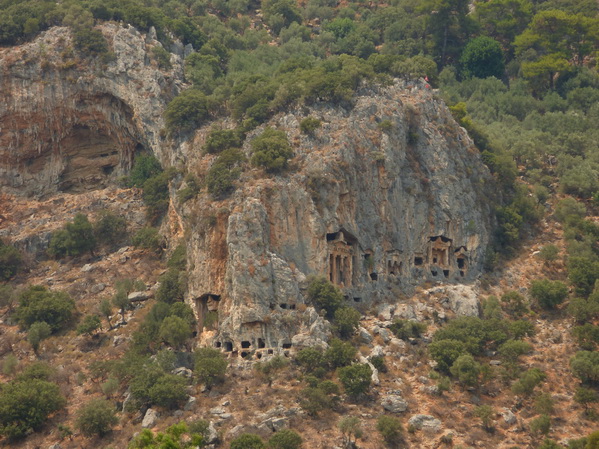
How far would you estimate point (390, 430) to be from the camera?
190ft

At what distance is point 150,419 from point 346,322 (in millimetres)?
15304

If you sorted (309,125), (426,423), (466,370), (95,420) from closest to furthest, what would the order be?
(95,420)
(426,423)
(466,370)
(309,125)

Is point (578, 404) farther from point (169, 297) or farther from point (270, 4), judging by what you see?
point (270, 4)

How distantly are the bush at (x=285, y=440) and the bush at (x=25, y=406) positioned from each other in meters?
15.4

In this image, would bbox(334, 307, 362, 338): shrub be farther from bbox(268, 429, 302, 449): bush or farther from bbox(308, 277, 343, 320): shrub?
bbox(268, 429, 302, 449): bush

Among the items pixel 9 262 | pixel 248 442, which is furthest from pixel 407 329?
pixel 9 262

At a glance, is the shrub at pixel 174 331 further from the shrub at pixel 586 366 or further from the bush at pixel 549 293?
the bush at pixel 549 293

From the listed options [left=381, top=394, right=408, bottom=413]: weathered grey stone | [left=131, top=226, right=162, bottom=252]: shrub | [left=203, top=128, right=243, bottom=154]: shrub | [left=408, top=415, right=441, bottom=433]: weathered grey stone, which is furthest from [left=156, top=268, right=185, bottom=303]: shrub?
[left=408, top=415, right=441, bottom=433]: weathered grey stone

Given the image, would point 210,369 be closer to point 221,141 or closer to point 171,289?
point 171,289

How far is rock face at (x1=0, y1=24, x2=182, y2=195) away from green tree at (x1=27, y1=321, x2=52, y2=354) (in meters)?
20.3

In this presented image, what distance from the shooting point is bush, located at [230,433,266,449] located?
55.0 metres

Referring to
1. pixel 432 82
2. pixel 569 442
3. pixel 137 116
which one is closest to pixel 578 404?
pixel 569 442

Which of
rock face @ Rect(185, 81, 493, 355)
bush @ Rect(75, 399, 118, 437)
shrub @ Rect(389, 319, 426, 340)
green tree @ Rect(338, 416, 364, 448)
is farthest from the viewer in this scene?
shrub @ Rect(389, 319, 426, 340)

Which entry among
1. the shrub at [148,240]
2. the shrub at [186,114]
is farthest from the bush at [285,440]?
the shrub at [186,114]
